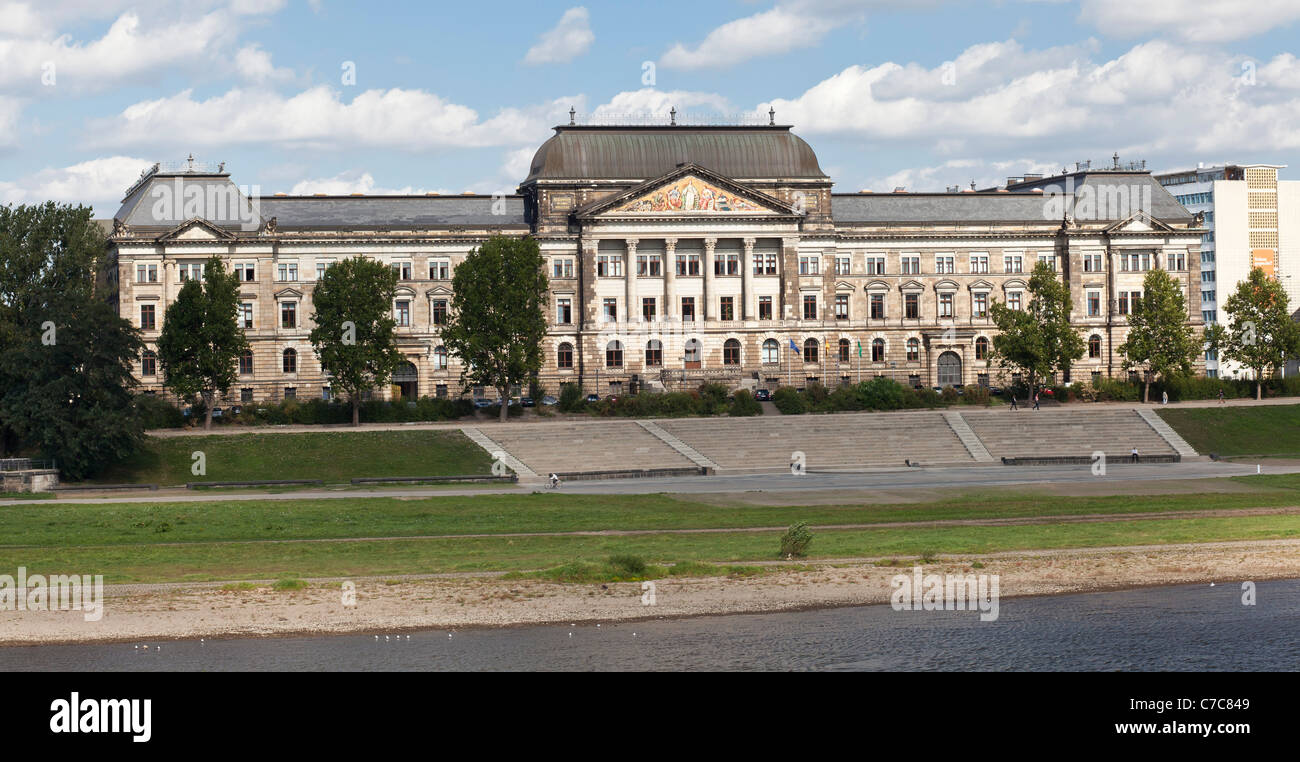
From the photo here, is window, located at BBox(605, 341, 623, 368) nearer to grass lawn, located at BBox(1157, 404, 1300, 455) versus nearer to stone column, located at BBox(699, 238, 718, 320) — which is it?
stone column, located at BBox(699, 238, 718, 320)

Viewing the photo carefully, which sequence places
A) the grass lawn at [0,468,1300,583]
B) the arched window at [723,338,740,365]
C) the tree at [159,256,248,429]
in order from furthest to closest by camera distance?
the arched window at [723,338,740,365]
the tree at [159,256,248,429]
the grass lawn at [0,468,1300,583]

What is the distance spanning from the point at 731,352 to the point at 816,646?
9567 cm

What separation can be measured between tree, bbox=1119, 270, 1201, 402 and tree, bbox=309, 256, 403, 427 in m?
62.5

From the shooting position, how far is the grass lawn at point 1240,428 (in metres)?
105

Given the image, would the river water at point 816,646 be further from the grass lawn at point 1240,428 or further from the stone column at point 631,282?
the stone column at point 631,282

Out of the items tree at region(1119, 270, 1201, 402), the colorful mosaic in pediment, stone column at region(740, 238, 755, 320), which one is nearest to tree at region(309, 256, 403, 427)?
the colorful mosaic in pediment

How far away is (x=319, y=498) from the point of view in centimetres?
7594

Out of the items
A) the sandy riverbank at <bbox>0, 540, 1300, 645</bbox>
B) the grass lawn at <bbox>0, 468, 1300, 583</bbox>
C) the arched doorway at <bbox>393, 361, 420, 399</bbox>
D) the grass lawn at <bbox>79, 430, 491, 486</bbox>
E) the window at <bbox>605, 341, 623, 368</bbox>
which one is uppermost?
the window at <bbox>605, 341, 623, 368</bbox>

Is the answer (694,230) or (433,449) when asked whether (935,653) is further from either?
(694,230)

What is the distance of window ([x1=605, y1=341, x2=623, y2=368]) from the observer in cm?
13100

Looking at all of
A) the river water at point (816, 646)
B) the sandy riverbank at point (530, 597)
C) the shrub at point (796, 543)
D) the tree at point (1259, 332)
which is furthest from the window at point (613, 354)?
the river water at point (816, 646)

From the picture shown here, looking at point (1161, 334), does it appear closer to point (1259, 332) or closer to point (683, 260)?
point (1259, 332)

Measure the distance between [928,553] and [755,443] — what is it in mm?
53191
